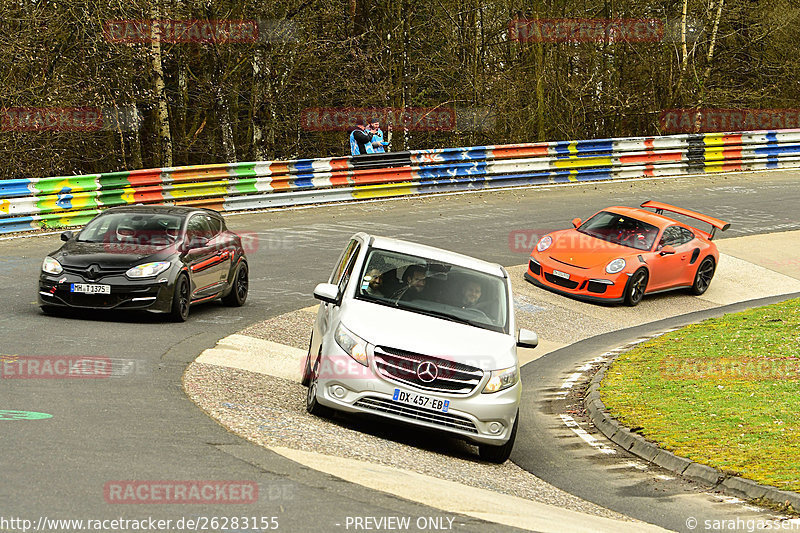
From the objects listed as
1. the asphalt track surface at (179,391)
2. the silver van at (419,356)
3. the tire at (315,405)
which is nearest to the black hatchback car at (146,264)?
the asphalt track surface at (179,391)

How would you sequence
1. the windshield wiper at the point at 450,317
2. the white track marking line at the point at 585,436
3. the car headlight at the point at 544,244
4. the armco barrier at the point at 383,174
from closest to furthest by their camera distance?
the windshield wiper at the point at 450,317 → the white track marking line at the point at 585,436 → the car headlight at the point at 544,244 → the armco barrier at the point at 383,174

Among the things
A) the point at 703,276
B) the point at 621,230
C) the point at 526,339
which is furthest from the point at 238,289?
the point at 703,276

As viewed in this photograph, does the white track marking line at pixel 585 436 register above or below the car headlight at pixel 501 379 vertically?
below

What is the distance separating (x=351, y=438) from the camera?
29.2 feet

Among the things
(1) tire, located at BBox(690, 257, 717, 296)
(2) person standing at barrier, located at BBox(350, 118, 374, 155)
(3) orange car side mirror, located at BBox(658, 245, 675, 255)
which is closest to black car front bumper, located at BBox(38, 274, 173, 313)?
(3) orange car side mirror, located at BBox(658, 245, 675, 255)

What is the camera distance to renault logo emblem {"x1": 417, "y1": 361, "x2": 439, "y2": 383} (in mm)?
9000

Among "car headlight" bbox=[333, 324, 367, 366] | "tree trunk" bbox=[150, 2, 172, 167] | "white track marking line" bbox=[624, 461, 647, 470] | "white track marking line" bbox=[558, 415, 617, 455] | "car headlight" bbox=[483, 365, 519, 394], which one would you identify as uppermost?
Answer: "tree trunk" bbox=[150, 2, 172, 167]

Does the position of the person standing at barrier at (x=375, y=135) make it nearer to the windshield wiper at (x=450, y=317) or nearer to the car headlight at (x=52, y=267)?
the car headlight at (x=52, y=267)

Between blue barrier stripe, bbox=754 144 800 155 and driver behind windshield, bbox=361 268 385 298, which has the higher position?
driver behind windshield, bbox=361 268 385 298

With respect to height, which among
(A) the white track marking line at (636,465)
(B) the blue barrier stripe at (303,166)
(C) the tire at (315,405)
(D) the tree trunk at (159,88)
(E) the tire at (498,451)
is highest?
(D) the tree trunk at (159,88)

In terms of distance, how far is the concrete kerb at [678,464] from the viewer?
8414 mm

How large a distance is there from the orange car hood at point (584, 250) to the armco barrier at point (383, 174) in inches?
336

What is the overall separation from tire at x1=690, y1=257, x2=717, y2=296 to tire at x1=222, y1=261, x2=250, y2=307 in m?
8.75

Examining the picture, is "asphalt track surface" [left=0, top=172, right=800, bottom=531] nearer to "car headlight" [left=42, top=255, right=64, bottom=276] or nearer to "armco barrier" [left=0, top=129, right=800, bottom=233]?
"car headlight" [left=42, top=255, right=64, bottom=276]
